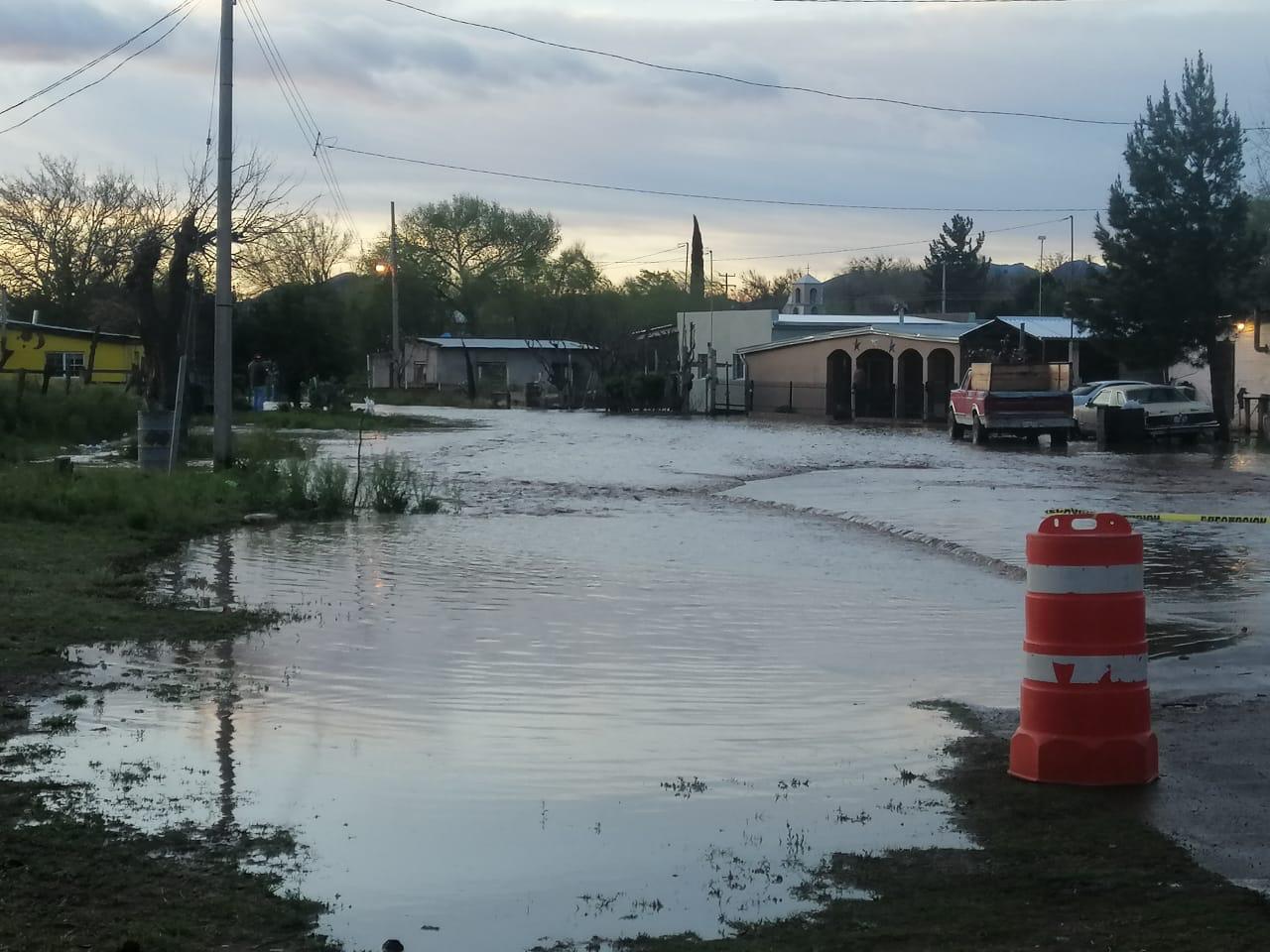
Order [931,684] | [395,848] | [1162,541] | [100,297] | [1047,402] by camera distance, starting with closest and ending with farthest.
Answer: [395,848] → [931,684] → [1162,541] → [1047,402] → [100,297]

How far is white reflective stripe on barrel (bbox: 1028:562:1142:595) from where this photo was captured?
6.67 m

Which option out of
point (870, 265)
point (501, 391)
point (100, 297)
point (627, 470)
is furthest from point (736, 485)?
point (870, 265)

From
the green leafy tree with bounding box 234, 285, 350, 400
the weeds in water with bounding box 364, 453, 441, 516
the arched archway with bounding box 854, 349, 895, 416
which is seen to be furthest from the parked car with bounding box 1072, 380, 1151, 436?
the green leafy tree with bounding box 234, 285, 350, 400

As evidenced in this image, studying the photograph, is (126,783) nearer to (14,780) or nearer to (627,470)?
(14,780)

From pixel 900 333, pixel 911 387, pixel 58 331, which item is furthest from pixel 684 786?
pixel 911 387

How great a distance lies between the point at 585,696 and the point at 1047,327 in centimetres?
5156

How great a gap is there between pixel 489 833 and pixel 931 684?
3.79 meters

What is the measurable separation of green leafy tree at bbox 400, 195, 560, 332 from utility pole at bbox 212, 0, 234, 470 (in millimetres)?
89560

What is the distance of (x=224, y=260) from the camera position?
23625 millimetres

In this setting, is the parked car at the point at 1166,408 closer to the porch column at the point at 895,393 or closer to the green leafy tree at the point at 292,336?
the porch column at the point at 895,393

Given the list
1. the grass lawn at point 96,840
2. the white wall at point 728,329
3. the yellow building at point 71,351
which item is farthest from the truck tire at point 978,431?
the white wall at point 728,329

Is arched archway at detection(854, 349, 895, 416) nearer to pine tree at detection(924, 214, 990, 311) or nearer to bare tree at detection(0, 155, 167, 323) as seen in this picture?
bare tree at detection(0, 155, 167, 323)

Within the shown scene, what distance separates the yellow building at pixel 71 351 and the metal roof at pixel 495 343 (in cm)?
2779

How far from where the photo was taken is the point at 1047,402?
39.2m
